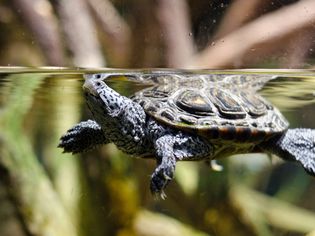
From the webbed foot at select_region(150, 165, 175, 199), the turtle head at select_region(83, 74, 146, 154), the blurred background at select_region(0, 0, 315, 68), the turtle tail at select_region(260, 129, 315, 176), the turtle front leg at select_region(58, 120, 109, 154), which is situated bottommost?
Result: the turtle tail at select_region(260, 129, 315, 176)

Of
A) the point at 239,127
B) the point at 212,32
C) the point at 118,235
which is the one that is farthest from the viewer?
the point at 118,235

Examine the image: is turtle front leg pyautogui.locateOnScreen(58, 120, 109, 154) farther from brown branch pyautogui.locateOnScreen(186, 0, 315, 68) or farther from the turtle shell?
brown branch pyautogui.locateOnScreen(186, 0, 315, 68)

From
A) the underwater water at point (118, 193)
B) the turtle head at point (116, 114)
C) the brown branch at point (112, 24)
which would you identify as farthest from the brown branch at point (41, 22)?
the underwater water at point (118, 193)

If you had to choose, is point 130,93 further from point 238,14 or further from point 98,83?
point 238,14

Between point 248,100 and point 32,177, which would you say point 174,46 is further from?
point 32,177

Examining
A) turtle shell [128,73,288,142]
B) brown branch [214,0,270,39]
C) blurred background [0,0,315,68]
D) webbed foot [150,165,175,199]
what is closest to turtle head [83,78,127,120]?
turtle shell [128,73,288,142]

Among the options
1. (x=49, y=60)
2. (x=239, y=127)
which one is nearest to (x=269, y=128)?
(x=239, y=127)
